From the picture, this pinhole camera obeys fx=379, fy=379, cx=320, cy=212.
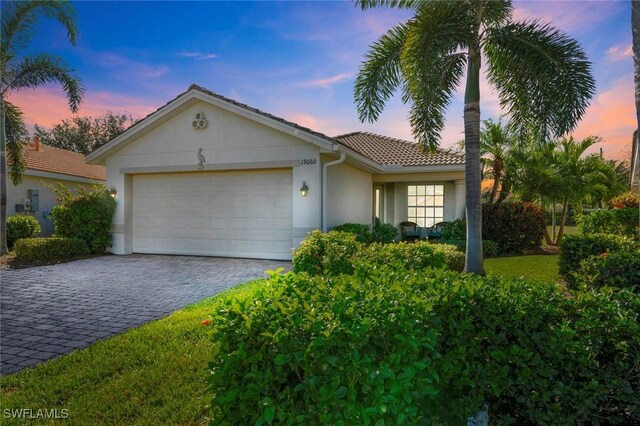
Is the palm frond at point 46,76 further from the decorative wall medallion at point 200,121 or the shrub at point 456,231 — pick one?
the shrub at point 456,231

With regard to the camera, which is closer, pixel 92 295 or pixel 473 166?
pixel 92 295

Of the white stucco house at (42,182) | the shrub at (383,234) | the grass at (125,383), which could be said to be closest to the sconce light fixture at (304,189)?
the shrub at (383,234)

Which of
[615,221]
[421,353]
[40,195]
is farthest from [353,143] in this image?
[421,353]

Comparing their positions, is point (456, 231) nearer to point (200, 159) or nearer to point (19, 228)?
point (200, 159)

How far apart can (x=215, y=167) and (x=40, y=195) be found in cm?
1118

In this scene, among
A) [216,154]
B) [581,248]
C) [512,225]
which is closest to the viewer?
[581,248]

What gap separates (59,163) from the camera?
65.6ft

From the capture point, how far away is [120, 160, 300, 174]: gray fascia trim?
37.5ft

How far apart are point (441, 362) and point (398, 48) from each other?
340 inches

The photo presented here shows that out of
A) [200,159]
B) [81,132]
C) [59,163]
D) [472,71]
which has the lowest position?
[200,159]

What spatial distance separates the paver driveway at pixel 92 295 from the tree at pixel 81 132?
32138mm

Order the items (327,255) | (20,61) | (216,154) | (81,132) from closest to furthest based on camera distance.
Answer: (327,255) < (216,154) < (20,61) < (81,132)

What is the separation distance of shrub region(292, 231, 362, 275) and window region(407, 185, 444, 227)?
32.9 feet

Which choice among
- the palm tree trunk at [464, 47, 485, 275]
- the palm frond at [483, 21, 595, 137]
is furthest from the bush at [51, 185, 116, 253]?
the palm frond at [483, 21, 595, 137]
